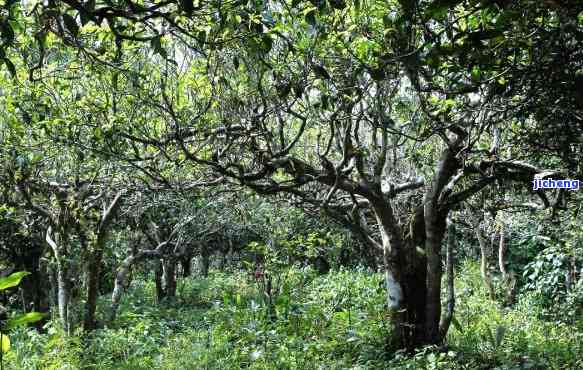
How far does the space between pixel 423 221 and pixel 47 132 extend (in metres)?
4.48

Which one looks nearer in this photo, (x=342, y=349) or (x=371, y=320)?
(x=342, y=349)

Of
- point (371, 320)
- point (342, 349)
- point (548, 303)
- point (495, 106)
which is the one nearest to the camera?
point (495, 106)

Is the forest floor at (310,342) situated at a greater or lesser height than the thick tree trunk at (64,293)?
lesser

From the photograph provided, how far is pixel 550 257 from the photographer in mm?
10844

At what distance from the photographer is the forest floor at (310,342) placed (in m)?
6.52

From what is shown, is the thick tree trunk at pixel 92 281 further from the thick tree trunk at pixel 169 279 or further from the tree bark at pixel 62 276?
the thick tree trunk at pixel 169 279

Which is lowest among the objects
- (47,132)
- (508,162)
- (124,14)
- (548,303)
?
(548,303)

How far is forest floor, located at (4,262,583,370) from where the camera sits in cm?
652

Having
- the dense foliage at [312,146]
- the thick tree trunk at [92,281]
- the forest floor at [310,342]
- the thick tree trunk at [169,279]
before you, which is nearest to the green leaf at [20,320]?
the dense foliage at [312,146]

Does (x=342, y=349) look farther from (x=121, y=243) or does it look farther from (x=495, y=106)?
(x=121, y=243)

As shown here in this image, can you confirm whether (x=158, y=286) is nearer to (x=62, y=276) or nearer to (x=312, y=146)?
(x=62, y=276)

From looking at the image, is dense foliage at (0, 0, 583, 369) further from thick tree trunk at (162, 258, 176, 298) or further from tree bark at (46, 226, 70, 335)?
thick tree trunk at (162, 258, 176, 298)

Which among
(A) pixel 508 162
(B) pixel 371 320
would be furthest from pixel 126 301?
(A) pixel 508 162

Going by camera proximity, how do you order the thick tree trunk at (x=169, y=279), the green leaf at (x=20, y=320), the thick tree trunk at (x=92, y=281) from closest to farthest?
the green leaf at (x=20, y=320) → the thick tree trunk at (x=92, y=281) → the thick tree trunk at (x=169, y=279)
